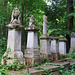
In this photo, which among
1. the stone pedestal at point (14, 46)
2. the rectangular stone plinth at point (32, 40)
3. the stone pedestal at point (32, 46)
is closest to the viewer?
the stone pedestal at point (14, 46)

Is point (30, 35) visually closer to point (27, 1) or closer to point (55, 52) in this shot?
point (55, 52)

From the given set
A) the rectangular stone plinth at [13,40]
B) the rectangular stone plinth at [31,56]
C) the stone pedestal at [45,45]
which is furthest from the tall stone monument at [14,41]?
the stone pedestal at [45,45]

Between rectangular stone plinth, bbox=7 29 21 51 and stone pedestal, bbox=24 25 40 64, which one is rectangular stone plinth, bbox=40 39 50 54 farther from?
rectangular stone plinth, bbox=7 29 21 51

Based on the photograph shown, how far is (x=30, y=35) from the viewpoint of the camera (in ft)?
27.2

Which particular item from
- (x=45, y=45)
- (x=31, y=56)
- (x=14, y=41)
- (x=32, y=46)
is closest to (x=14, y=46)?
(x=14, y=41)

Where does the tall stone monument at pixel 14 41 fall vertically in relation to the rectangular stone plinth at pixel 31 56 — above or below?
above

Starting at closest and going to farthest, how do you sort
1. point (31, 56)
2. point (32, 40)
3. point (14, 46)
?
point (14, 46)
point (31, 56)
point (32, 40)

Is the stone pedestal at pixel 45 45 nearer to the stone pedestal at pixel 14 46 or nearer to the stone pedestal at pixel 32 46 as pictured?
the stone pedestal at pixel 32 46

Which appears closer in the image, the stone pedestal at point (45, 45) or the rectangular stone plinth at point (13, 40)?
the rectangular stone plinth at point (13, 40)

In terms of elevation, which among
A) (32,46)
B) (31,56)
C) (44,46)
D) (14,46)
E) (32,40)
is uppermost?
(32,40)

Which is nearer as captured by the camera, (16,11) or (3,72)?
(3,72)

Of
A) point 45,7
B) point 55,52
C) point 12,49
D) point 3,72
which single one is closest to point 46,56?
point 55,52

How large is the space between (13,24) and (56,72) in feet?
10.3

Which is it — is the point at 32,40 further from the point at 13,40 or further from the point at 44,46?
the point at 44,46
